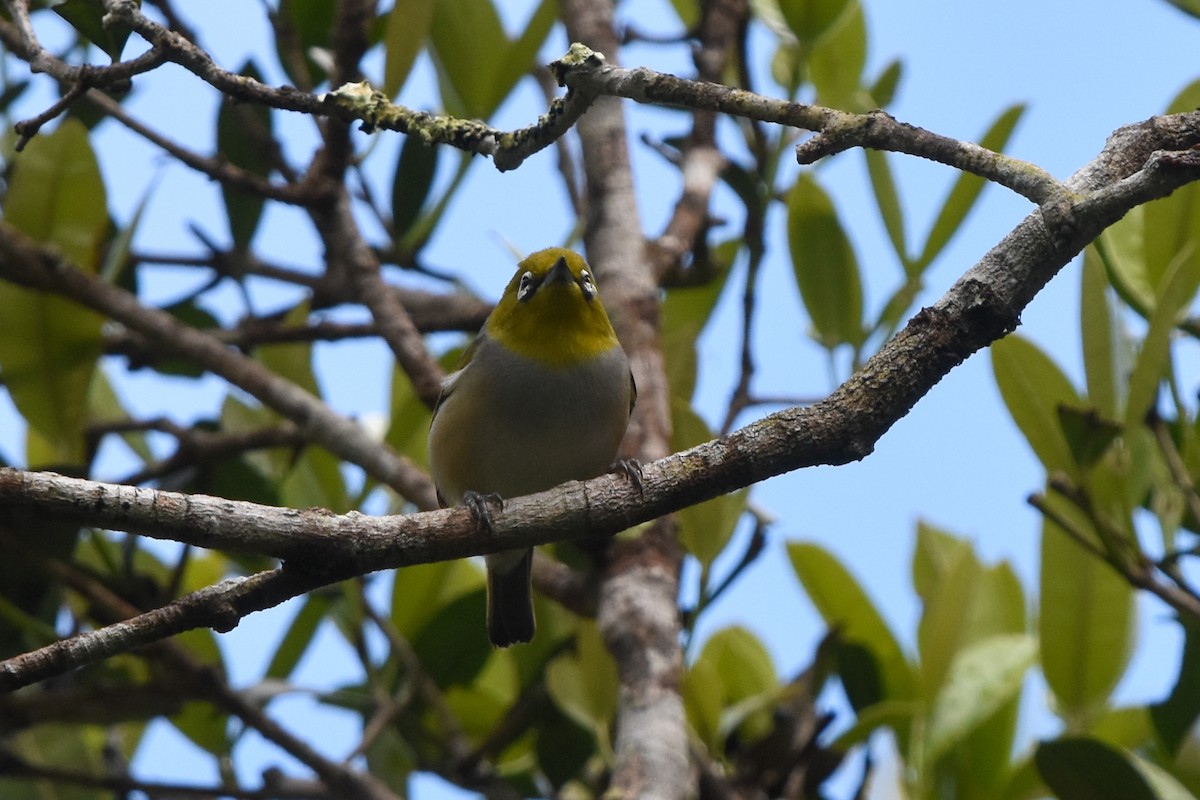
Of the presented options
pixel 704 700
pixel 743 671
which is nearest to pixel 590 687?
pixel 704 700

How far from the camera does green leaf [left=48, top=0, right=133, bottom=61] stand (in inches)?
96.3

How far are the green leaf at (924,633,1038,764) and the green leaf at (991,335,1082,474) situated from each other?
572mm

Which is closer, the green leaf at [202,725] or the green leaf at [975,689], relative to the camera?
the green leaf at [975,689]

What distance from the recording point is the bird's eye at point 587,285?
391 centimetres

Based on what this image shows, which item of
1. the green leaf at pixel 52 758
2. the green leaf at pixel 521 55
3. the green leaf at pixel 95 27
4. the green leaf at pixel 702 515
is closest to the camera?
the green leaf at pixel 95 27

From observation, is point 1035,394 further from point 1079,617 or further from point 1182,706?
point 1182,706

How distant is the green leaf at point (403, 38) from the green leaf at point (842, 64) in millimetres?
1396

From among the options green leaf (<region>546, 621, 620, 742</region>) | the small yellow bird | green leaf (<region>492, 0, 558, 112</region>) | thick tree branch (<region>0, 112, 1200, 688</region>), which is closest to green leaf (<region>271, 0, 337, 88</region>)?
green leaf (<region>492, 0, 558, 112</region>)

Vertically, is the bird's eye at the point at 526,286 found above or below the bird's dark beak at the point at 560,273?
above

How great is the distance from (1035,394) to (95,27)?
7.32 feet

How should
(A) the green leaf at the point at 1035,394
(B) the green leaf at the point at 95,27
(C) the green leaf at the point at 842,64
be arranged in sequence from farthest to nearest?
(C) the green leaf at the point at 842,64 < (A) the green leaf at the point at 1035,394 < (B) the green leaf at the point at 95,27

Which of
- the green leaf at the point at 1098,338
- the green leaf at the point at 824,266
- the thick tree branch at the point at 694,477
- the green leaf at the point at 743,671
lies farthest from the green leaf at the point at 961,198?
the thick tree branch at the point at 694,477

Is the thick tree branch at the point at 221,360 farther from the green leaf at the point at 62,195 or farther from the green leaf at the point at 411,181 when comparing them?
the green leaf at the point at 411,181

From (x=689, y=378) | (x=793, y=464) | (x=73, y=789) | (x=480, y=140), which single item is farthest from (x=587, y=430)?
(x=73, y=789)
